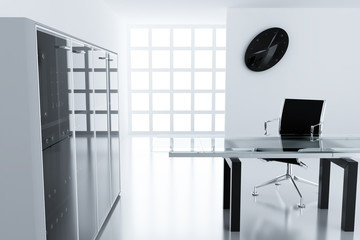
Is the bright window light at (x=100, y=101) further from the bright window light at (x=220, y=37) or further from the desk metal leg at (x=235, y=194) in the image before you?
the bright window light at (x=220, y=37)

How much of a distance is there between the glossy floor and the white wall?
1.38 metres

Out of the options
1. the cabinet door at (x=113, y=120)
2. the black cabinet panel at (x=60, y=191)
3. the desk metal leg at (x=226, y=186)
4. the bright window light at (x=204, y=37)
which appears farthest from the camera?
the bright window light at (x=204, y=37)

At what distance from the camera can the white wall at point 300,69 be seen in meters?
6.96

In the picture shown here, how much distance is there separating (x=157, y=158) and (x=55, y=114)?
459 cm

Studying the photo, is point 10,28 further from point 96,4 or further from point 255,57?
point 255,57

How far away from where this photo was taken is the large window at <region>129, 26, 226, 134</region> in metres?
9.54

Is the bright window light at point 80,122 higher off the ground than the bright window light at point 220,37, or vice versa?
the bright window light at point 220,37

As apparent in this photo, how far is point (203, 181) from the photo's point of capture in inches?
214

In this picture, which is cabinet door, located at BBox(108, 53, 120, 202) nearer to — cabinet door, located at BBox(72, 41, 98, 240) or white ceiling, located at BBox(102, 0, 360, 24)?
cabinet door, located at BBox(72, 41, 98, 240)

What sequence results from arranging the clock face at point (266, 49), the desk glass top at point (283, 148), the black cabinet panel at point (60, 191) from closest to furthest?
1. the black cabinet panel at point (60, 191)
2. the desk glass top at point (283, 148)
3. the clock face at point (266, 49)

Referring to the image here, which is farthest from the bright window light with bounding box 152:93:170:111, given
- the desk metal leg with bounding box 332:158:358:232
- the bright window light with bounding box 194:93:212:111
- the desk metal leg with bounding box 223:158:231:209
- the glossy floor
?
the desk metal leg with bounding box 332:158:358:232

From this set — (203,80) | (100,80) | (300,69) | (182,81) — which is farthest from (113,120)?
(203,80)

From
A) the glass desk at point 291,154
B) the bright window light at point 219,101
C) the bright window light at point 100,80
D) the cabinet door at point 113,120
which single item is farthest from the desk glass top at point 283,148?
the bright window light at point 219,101

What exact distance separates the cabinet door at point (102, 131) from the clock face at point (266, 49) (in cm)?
387
